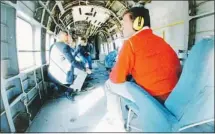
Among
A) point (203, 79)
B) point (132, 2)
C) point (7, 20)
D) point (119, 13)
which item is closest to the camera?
point (203, 79)

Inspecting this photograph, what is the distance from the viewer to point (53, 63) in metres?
4.91

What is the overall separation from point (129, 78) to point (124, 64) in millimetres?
368

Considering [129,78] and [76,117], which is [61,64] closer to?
[76,117]

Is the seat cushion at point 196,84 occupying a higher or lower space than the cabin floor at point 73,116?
higher

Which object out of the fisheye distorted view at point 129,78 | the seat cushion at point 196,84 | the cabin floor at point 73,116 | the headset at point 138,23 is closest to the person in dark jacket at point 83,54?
the fisheye distorted view at point 129,78

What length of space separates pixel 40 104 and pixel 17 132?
1.49m

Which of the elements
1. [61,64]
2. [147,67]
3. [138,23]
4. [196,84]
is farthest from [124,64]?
[61,64]

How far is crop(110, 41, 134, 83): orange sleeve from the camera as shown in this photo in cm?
191

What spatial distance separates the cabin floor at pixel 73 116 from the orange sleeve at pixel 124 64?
131cm

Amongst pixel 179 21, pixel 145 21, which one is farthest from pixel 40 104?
pixel 179 21

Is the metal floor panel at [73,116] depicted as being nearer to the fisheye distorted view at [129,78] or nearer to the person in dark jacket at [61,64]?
the fisheye distorted view at [129,78]

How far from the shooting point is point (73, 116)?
3.66m

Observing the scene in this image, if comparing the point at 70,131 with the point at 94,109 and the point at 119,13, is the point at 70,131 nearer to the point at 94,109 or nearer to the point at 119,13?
the point at 94,109

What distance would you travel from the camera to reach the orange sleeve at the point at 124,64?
1910 millimetres
